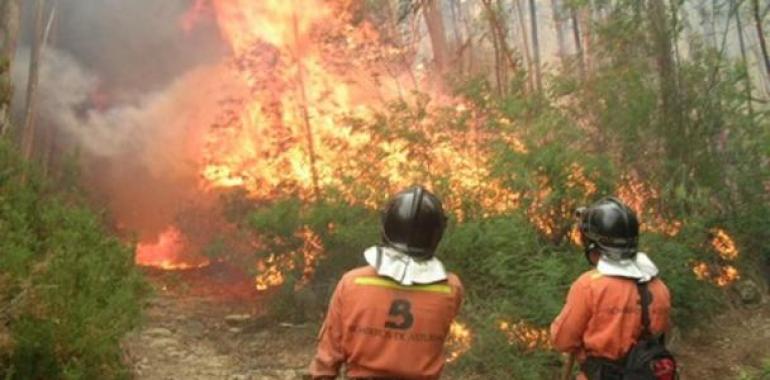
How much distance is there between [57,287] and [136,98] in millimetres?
12859

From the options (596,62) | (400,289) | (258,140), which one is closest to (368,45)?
(258,140)

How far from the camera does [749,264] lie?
356 inches

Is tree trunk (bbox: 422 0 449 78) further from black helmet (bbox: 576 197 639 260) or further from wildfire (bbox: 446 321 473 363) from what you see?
black helmet (bbox: 576 197 639 260)

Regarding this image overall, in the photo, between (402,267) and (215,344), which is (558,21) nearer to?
(215,344)

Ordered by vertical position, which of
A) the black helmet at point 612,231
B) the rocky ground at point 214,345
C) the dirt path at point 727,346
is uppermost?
the black helmet at point 612,231

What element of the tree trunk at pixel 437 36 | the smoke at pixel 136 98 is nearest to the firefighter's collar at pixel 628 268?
the smoke at pixel 136 98

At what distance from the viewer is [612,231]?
3273mm

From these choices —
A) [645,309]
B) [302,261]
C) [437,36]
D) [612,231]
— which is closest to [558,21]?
[437,36]

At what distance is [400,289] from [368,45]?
11.1m

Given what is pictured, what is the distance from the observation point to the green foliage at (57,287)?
152 inches

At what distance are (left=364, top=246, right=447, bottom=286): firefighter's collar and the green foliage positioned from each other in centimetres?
215

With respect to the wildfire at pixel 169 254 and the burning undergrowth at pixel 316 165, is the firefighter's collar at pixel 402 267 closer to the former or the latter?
the burning undergrowth at pixel 316 165

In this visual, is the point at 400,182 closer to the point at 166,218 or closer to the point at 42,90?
the point at 166,218

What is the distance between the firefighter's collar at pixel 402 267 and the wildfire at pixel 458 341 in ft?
14.4
